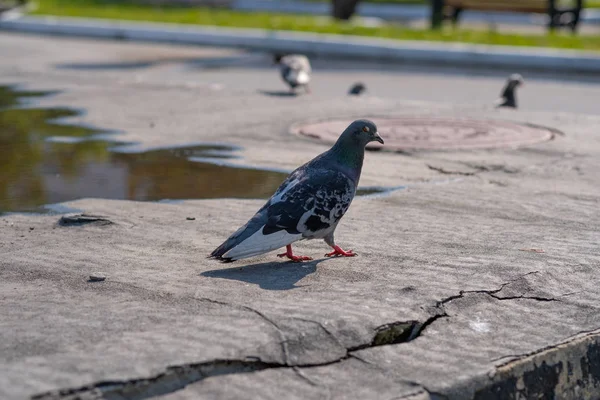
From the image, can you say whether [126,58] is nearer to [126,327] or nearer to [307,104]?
[307,104]

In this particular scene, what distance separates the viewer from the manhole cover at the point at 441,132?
7.82m

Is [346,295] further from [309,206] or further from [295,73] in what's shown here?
[295,73]

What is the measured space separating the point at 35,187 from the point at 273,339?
3.42 m

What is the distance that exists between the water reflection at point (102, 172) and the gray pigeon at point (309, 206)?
1.48 metres

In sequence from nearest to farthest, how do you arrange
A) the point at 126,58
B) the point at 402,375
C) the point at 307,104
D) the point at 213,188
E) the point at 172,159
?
the point at 402,375 → the point at 213,188 → the point at 172,159 → the point at 307,104 → the point at 126,58

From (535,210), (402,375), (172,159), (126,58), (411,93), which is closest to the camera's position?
(402,375)

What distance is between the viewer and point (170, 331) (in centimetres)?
372

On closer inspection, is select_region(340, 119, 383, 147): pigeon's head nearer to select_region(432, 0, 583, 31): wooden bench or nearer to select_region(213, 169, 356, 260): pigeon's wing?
→ select_region(213, 169, 356, 260): pigeon's wing

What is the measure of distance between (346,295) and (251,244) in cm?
49

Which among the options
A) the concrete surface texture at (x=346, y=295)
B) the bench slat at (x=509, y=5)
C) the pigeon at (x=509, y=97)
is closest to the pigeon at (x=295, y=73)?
the pigeon at (x=509, y=97)

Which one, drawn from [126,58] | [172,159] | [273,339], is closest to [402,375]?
[273,339]

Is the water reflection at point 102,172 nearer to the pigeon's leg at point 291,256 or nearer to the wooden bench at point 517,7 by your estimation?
the pigeon's leg at point 291,256

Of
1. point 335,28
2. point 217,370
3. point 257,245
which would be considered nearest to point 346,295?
point 257,245

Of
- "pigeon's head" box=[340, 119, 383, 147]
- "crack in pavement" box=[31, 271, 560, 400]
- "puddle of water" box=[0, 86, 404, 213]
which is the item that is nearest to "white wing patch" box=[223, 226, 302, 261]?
"crack in pavement" box=[31, 271, 560, 400]
